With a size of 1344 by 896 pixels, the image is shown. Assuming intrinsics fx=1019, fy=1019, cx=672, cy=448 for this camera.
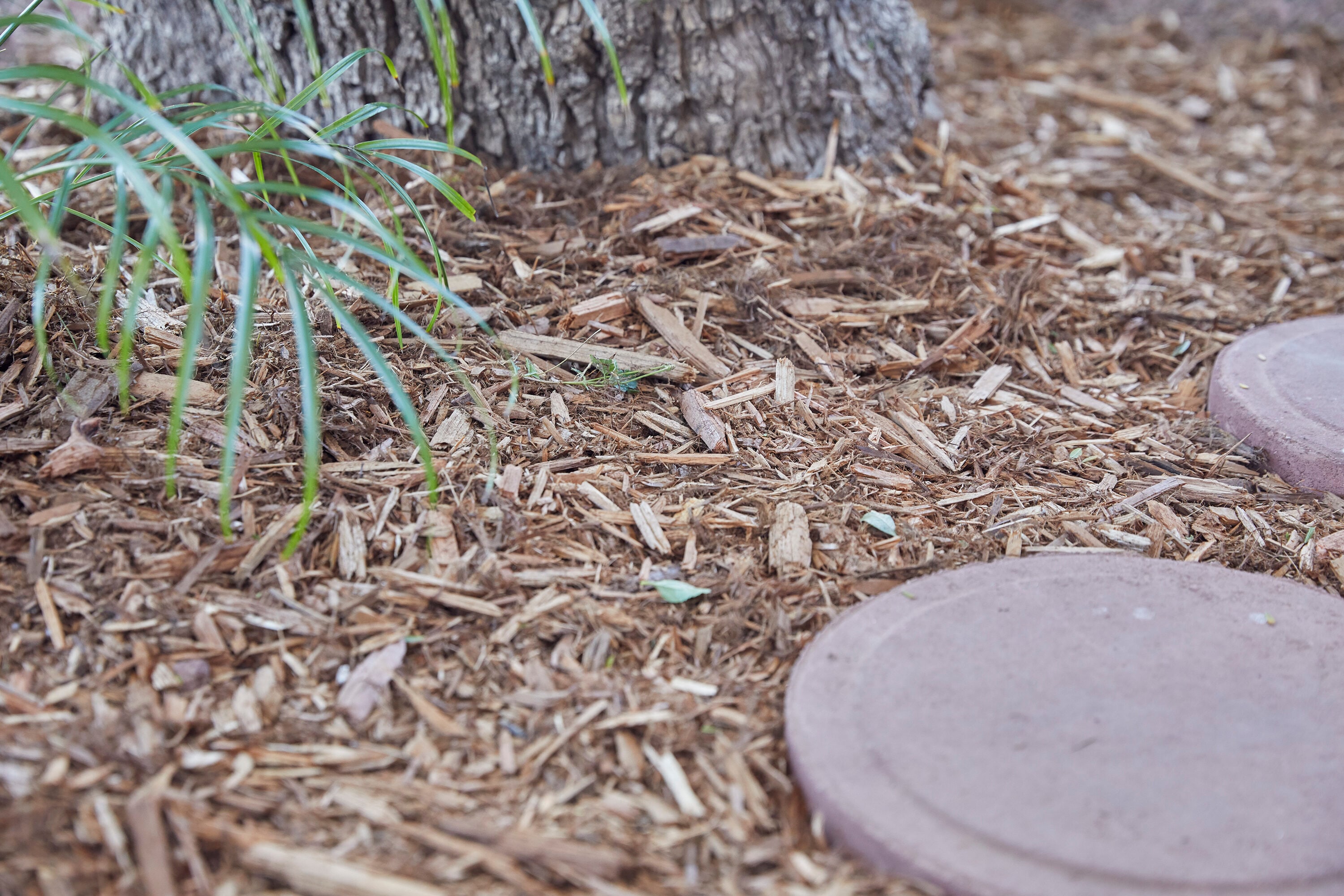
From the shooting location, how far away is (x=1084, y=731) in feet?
5.49

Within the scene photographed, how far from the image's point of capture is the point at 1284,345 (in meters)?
2.83

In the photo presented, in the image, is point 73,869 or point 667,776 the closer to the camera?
point 73,869

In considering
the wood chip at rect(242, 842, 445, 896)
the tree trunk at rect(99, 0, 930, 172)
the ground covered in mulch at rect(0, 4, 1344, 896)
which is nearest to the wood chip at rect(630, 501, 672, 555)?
the ground covered in mulch at rect(0, 4, 1344, 896)

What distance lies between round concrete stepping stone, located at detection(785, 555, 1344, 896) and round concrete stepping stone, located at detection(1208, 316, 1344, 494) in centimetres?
54

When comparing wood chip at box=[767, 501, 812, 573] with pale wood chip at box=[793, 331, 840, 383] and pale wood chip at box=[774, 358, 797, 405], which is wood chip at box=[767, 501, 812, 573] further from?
pale wood chip at box=[793, 331, 840, 383]

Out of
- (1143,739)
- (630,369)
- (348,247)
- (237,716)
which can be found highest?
(348,247)

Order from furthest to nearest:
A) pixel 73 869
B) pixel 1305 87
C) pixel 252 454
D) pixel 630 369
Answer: pixel 1305 87 < pixel 630 369 < pixel 252 454 < pixel 73 869

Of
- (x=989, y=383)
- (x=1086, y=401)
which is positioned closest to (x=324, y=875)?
(x=989, y=383)

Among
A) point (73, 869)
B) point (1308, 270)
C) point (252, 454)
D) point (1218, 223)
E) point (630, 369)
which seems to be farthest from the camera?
point (1218, 223)

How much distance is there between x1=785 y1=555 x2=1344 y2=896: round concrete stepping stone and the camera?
147 centimetres

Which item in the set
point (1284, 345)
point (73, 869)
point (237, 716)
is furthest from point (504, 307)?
point (1284, 345)

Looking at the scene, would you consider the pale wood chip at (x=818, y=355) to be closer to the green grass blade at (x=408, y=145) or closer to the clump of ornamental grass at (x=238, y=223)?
the clump of ornamental grass at (x=238, y=223)

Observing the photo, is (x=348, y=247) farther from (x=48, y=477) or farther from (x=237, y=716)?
(x=237, y=716)

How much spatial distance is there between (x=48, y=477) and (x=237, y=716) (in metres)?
0.67
